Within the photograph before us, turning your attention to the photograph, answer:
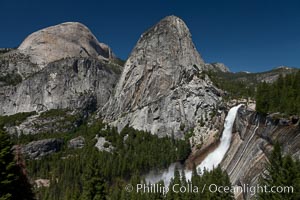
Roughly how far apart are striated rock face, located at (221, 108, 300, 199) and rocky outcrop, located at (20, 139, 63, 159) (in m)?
126

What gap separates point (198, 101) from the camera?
167125 mm

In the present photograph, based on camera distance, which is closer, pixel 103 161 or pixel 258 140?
pixel 258 140

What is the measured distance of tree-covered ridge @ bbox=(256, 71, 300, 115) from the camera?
8174 cm

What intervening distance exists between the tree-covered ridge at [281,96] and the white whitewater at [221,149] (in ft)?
63.3

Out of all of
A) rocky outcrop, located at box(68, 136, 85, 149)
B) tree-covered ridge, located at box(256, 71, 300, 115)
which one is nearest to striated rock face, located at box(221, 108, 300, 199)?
tree-covered ridge, located at box(256, 71, 300, 115)

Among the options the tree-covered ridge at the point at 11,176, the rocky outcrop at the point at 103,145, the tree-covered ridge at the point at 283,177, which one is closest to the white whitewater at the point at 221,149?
the tree-covered ridge at the point at 283,177

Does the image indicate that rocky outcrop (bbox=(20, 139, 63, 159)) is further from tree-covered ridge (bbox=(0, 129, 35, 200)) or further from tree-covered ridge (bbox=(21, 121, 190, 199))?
tree-covered ridge (bbox=(0, 129, 35, 200))

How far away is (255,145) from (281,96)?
21465 mm

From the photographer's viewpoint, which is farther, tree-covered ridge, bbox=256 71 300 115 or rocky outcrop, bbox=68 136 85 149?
rocky outcrop, bbox=68 136 85 149

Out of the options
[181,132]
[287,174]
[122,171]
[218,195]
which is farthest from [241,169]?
[181,132]

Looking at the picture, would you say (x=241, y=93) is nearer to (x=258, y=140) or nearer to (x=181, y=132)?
(x=181, y=132)

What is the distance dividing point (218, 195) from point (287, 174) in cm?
1188

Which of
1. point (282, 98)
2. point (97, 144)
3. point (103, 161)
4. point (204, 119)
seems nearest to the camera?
point (282, 98)

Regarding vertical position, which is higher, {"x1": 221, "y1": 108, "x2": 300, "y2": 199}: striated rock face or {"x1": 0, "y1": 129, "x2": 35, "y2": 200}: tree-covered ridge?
{"x1": 221, "y1": 108, "x2": 300, "y2": 199}: striated rock face
